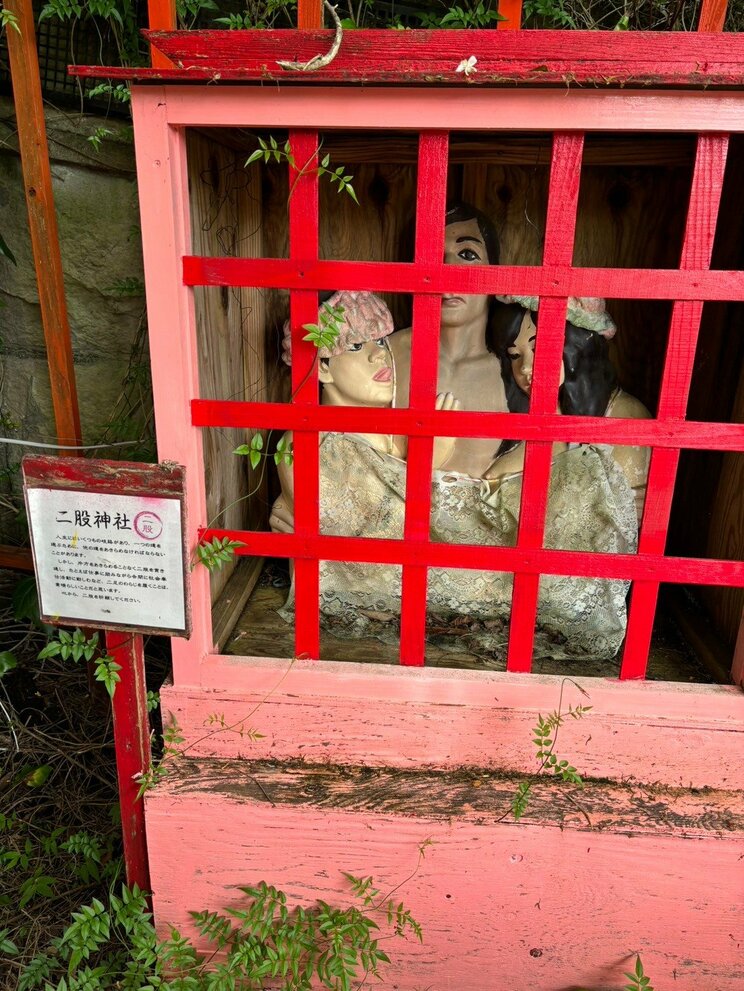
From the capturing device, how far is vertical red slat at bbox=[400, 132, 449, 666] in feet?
4.60

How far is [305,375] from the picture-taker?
153cm

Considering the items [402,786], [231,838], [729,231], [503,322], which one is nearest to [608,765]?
[402,786]

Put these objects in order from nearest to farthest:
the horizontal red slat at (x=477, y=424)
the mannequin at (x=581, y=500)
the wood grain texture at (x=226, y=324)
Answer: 1. the horizontal red slat at (x=477, y=424)
2. the wood grain texture at (x=226, y=324)
3. the mannequin at (x=581, y=500)

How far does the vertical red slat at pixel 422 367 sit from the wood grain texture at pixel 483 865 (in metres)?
0.38

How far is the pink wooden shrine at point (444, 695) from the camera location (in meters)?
1.39

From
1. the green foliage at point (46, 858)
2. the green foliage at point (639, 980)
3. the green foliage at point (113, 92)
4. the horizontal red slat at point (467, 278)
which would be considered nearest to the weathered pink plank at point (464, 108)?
the horizontal red slat at point (467, 278)

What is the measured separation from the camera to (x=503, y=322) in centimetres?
218

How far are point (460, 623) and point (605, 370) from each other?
838 mm

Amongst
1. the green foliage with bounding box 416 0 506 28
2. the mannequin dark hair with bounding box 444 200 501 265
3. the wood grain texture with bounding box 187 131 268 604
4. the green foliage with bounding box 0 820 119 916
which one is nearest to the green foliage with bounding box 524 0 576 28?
the green foliage with bounding box 416 0 506 28

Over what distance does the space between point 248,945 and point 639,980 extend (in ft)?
2.80

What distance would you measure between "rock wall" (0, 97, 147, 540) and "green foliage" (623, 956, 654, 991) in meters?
2.20

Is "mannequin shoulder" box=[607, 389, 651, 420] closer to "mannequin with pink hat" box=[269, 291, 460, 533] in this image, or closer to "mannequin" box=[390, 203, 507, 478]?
"mannequin" box=[390, 203, 507, 478]

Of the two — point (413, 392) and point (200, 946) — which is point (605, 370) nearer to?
point (413, 392)

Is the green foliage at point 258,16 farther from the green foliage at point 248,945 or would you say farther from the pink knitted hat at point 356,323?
the green foliage at point 248,945
